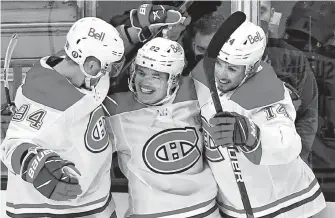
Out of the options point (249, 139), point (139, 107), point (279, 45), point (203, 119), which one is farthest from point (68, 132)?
point (279, 45)

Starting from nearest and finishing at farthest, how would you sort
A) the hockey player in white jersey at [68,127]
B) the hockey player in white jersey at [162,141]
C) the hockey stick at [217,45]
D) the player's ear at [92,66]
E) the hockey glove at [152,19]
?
the hockey stick at [217,45] < the hockey player in white jersey at [68,127] < the player's ear at [92,66] < the hockey player in white jersey at [162,141] < the hockey glove at [152,19]

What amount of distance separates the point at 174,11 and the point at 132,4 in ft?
1.28

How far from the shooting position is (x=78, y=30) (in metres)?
2.15

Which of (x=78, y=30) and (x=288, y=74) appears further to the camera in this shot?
(x=288, y=74)

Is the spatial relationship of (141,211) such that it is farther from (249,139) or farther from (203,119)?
(249,139)

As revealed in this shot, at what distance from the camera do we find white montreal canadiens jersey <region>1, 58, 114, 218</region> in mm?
2074

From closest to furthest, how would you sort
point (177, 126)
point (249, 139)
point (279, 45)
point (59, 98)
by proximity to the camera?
point (249, 139) < point (59, 98) < point (177, 126) < point (279, 45)

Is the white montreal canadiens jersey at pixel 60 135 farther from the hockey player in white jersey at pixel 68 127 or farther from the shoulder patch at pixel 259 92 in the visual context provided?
the shoulder patch at pixel 259 92

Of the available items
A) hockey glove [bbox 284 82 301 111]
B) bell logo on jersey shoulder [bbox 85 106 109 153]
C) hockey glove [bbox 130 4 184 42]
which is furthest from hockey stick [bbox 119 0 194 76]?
hockey glove [bbox 284 82 301 111]

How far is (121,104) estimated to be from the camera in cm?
231

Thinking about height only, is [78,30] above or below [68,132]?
above

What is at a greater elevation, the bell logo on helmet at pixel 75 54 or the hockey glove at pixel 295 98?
the bell logo on helmet at pixel 75 54

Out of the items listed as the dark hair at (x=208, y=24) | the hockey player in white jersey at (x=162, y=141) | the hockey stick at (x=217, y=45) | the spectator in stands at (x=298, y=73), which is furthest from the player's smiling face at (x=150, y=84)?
the spectator in stands at (x=298, y=73)

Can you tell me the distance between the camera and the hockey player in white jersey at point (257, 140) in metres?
2.03
